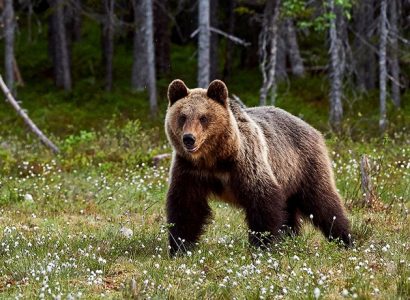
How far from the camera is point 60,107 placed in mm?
28453

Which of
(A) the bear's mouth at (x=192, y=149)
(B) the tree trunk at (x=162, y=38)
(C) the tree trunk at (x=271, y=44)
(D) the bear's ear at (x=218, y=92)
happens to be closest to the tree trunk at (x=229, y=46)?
(B) the tree trunk at (x=162, y=38)

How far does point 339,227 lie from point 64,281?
136 inches

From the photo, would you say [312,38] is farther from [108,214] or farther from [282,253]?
A: [282,253]

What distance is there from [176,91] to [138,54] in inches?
911

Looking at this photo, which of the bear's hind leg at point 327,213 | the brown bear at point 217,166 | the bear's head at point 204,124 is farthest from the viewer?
the bear's hind leg at point 327,213

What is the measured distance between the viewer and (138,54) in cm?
3002

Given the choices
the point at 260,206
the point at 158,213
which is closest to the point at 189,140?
the point at 260,206

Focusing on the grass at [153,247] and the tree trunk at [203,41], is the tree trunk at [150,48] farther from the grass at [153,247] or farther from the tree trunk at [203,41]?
the grass at [153,247]

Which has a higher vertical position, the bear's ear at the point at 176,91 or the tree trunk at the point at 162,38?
the bear's ear at the point at 176,91

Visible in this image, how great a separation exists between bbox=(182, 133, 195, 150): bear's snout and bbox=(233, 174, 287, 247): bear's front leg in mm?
687

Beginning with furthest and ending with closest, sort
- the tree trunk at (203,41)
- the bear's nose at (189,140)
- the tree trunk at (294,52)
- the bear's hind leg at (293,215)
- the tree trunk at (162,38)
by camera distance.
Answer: the tree trunk at (162,38) → the tree trunk at (294,52) → the tree trunk at (203,41) → the bear's hind leg at (293,215) → the bear's nose at (189,140)

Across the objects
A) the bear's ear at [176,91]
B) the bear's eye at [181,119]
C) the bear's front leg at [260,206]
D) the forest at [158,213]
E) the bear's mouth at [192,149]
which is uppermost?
the bear's ear at [176,91]

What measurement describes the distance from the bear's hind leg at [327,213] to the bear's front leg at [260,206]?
3.37 ft

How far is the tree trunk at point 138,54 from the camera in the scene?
28.7 metres
